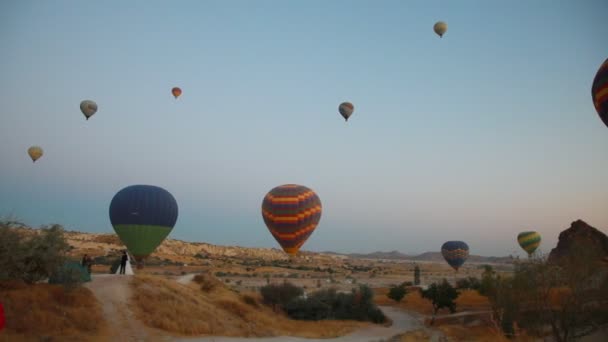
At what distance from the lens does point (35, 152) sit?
42375 millimetres

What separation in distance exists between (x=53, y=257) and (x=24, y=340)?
18.5 feet

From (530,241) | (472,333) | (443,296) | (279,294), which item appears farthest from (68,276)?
(530,241)

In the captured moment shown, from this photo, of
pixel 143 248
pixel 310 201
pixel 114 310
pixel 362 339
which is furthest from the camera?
pixel 310 201

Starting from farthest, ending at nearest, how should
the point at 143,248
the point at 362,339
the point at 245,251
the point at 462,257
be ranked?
the point at 245,251 < the point at 462,257 < the point at 143,248 < the point at 362,339

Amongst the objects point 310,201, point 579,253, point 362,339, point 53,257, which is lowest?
point 362,339

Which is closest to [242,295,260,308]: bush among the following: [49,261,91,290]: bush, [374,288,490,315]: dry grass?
[49,261,91,290]: bush

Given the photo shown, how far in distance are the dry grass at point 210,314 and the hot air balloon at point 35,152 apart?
23.3m

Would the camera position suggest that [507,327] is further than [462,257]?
No

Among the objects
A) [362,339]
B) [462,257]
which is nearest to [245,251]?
[462,257]

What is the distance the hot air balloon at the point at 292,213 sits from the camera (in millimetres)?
38562

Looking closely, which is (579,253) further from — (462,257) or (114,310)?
(462,257)

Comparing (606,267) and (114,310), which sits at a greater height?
(606,267)

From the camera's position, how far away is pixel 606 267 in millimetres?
21328

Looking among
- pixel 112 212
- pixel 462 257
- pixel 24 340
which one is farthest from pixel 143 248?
pixel 462 257
